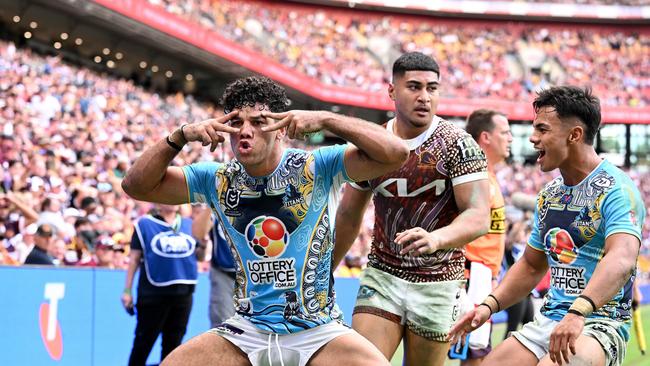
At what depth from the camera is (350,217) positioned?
6551 millimetres

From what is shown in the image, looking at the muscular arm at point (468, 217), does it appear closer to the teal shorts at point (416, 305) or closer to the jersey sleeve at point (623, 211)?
the teal shorts at point (416, 305)

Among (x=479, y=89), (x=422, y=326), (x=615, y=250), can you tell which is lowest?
(x=422, y=326)

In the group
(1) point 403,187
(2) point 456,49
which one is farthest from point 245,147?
(2) point 456,49

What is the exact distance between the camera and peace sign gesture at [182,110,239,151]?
485cm

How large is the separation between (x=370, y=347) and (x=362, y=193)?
5.86 feet

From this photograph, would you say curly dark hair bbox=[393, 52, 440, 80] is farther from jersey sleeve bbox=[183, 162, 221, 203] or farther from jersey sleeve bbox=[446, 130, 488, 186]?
jersey sleeve bbox=[183, 162, 221, 203]

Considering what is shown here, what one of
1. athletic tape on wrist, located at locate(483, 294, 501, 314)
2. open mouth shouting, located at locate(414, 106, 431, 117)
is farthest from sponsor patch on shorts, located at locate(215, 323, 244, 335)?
open mouth shouting, located at locate(414, 106, 431, 117)

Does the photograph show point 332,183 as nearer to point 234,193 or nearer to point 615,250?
point 234,193

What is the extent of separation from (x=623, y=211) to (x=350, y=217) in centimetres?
193

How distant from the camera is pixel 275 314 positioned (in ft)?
16.7

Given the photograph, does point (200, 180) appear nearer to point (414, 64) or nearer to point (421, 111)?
point (421, 111)

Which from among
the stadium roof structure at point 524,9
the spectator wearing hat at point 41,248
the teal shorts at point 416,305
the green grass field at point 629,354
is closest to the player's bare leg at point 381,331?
the teal shorts at point 416,305

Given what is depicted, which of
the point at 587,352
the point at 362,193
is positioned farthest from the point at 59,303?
the point at 587,352

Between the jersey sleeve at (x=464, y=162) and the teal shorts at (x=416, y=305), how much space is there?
2.31 ft
